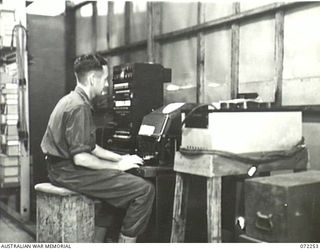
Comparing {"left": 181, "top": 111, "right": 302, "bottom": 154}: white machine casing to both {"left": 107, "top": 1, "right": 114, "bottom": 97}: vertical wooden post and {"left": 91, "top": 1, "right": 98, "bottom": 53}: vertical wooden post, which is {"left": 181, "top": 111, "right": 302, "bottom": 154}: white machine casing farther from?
{"left": 91, "top": 1, "right": 98, "bottom": 53}: vertical wooden post

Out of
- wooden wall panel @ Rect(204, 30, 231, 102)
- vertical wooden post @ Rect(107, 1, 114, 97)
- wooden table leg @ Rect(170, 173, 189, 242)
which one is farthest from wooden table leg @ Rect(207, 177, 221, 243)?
vertical wooden post @ Rect(107, 1, 114, 97)

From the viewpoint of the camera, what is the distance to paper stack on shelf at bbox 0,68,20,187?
421 centimetres

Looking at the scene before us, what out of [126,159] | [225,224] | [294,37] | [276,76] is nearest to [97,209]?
[126,159]

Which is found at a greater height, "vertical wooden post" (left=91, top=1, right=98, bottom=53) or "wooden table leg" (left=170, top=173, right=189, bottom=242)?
"vertical wooden post" (left=91, top=1, right=98, bottom=53)

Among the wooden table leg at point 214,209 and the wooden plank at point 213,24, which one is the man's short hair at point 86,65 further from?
the wooden plank at point 213,24

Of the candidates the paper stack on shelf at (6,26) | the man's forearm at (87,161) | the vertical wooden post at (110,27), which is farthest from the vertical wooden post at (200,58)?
the paper stack on shelf at (6,26)

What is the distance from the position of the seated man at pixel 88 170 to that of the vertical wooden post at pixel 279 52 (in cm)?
98

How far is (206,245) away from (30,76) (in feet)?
12.7

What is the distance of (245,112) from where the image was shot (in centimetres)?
202

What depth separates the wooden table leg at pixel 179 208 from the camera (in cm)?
221

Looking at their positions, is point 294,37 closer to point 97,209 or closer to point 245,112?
point 245,112

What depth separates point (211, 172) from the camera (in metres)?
1.95

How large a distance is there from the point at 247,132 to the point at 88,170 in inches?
34.0

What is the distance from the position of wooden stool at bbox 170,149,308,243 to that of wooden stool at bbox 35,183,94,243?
0.47 m
